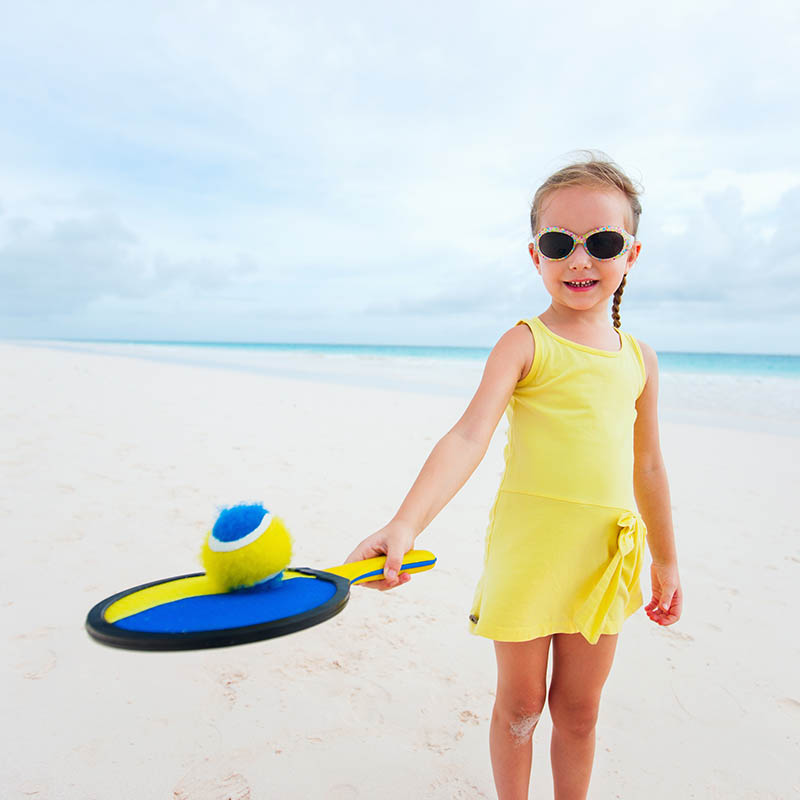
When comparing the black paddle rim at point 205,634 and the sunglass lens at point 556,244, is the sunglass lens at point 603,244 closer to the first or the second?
the sunglass lens at point 556,244

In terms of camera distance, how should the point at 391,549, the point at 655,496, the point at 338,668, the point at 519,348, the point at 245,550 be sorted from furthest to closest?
the point at 338,668 < the point at 655,496 < the point at 519,348 < the point at 245,550 < the point at 391,549

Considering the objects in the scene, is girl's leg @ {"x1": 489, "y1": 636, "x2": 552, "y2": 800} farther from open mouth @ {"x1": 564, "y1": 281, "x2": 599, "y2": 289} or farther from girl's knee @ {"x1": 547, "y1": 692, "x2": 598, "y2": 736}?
open mouth @ {"x1": 564, "y1": 281, "x2": 599, "y2": 289}

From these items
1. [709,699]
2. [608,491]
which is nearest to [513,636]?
[608,491]

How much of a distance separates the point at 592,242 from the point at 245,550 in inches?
41.1

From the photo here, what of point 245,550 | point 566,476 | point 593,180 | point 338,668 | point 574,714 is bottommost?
point 338,668

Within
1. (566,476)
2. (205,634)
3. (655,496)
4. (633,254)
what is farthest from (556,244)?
(205,634)

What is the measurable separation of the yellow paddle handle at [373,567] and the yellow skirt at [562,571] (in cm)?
43

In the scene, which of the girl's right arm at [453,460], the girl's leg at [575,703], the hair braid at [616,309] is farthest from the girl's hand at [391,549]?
the hair braid at [616,309]

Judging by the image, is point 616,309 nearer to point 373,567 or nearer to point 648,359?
point 648,359

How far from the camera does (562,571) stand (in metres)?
1.48

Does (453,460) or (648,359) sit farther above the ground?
(648,359)

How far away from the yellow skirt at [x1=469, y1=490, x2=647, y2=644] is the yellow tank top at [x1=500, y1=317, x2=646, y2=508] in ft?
0.14

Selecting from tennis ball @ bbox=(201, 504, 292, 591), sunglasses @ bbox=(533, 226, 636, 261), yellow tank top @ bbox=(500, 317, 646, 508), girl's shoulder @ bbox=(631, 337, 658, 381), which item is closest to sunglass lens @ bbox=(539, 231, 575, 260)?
sunglasses @ bbox=(533, 226, 636, 261)

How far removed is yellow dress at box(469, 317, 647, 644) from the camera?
148 cm
